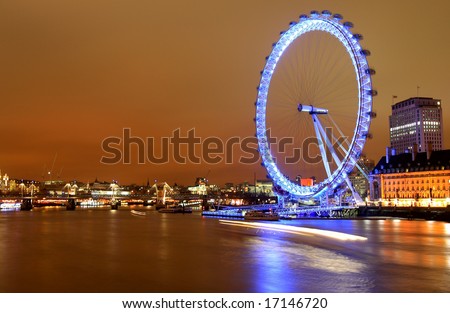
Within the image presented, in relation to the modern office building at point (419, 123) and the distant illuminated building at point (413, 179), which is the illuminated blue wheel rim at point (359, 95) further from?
the modern office building at point (419, 123)

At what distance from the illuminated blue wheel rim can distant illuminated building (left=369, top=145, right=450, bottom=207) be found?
2048 cm

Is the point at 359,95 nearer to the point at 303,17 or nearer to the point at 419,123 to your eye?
the point at 303,17

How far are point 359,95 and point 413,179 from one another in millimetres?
44866

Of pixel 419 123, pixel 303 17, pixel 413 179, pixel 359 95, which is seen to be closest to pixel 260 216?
pixel 359 95

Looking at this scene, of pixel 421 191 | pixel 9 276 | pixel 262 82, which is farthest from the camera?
pixel 421 191

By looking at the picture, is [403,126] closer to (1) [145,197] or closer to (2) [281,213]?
(1) [145,197]

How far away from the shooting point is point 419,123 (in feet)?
495

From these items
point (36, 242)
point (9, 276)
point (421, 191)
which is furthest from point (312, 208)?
point (9, 276)

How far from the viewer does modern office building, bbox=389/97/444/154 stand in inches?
5896

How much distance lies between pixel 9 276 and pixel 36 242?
15184 mm

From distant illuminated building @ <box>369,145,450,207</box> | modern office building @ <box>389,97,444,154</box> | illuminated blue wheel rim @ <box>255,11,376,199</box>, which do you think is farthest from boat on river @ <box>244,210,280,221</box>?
modern office building @ <box>389,97,444,154</box>

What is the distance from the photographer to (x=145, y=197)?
156000 mm
